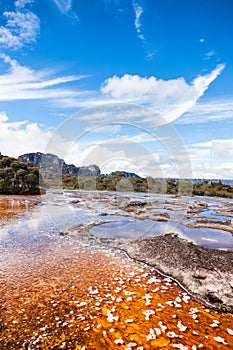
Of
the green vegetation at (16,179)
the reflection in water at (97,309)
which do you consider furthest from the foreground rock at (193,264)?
the green vegetation at (16,179)

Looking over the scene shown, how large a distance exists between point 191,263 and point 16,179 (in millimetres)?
46508

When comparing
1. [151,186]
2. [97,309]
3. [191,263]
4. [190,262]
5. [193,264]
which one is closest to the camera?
[97,309]

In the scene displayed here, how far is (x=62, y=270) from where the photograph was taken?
33.8ft

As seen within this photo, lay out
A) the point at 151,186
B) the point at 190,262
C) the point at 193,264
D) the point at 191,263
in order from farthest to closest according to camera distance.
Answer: the point at 151,186 → the point at 190,262 → the point at 191,263 → the point at 193,264

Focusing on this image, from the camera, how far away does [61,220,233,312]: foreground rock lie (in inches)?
320

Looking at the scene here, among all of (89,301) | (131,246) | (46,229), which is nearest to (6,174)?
(46,229)

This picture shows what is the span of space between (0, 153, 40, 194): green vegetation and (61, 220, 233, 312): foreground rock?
130 feet

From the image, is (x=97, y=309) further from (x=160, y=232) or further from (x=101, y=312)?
(x=160, y=232)

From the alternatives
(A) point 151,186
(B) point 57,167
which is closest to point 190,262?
(A) point 151,186

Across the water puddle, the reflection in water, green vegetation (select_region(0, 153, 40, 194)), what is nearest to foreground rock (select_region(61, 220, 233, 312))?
the reflection in water

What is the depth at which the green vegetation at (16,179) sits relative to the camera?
48750 mm

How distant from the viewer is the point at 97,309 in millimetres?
7195

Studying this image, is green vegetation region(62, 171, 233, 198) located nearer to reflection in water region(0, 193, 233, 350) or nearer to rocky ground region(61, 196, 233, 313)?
rocky ground region(61, 196, 233, 313)

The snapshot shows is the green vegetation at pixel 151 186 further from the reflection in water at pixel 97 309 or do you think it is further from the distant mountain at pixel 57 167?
the reflection in water at pixel 97 309
